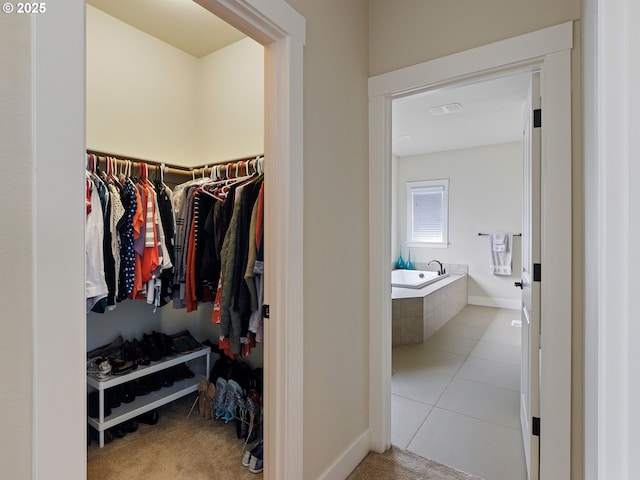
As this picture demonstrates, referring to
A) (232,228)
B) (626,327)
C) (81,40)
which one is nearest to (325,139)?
(232,228)

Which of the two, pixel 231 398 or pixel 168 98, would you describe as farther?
pixel 168 98

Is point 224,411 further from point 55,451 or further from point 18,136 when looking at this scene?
point 18,136

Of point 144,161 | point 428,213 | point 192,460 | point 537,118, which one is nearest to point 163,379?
point 192,460

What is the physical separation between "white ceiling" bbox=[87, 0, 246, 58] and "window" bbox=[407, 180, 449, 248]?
14.6 feet

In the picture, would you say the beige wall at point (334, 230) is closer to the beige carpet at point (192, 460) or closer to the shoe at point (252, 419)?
the beige carpet at point (192, 460)

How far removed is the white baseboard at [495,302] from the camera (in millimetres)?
5352

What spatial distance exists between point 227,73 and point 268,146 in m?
1.50

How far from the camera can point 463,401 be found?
2568 millimetres

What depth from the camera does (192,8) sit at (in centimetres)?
210

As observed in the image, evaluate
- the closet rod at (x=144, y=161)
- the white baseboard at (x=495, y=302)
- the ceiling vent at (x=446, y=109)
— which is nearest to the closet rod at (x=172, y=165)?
the closet rod at (x=144, y=161)

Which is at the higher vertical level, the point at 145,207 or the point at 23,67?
the point at 23,67

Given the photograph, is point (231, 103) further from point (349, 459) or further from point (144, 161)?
point (349, 459)

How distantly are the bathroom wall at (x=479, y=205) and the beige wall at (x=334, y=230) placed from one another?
437 cm

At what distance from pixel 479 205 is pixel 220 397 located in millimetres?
5041
